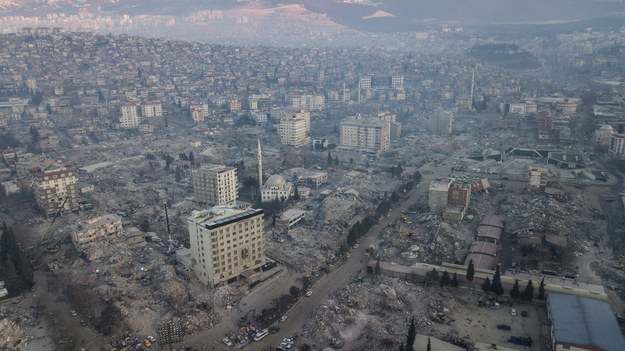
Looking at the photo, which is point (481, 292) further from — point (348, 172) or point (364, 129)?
point (364, 129)

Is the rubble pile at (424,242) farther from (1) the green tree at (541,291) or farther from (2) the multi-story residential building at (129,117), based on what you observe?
(2) the multi-story residential building at (129,117)

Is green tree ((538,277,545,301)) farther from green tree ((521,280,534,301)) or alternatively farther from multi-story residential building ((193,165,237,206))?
multi-story residential building ((193,165,237,206))

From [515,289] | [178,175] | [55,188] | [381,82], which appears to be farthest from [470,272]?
[381,82]

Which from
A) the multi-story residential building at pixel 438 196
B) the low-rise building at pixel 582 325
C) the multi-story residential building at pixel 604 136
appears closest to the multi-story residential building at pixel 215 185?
the multi-story residential building at pixel 438 196

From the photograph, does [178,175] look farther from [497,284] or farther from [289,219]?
[497,284]

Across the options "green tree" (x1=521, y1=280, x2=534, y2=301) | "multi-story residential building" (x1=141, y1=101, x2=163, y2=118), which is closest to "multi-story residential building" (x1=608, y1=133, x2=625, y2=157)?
"green tree" (x1=521, y1=280, x2=534, y2=301)

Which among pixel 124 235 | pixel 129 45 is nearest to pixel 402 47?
pixel 129 45
